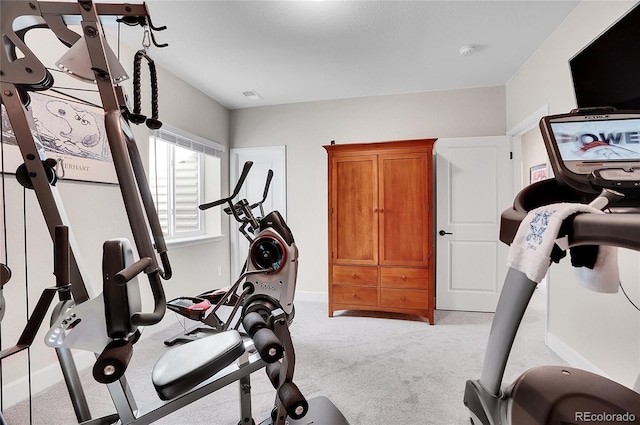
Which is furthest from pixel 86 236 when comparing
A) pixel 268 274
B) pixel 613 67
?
pixel 613 67

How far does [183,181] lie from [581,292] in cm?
384

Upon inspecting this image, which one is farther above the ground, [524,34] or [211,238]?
[524,34]

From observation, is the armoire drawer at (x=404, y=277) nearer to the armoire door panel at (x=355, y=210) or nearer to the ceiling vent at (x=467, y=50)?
the armoire door panel at (x=355, y=210)

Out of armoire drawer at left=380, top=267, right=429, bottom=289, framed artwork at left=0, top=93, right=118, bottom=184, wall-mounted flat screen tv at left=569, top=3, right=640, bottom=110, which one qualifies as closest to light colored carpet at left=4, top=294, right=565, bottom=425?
armoire drawer at left=380, top=267, right=429, bottom=289

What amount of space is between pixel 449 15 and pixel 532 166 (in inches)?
133

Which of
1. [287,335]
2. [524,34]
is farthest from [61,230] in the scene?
[524,34]

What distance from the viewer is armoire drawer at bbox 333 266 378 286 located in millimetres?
3375

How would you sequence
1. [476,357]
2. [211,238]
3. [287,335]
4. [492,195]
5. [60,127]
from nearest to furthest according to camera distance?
[287,335], [60,127], [476,357], [492,195], [211,238]

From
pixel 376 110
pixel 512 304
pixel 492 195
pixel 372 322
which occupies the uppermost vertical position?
pixel 376 110

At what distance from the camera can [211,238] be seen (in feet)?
12.7

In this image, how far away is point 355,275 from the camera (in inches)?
135

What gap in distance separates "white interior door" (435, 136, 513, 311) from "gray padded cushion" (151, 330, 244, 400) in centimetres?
298

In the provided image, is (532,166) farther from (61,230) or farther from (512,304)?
(61,230)

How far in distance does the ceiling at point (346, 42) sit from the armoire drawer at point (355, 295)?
7.33 ft
